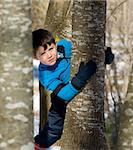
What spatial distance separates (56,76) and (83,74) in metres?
0.22

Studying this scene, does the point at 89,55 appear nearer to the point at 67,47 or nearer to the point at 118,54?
the point at 67,47

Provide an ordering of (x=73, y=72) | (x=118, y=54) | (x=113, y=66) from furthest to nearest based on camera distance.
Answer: (x=118, y=54), (x=113, y=66), (x=73, y=72)

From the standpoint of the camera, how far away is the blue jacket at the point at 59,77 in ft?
14.1

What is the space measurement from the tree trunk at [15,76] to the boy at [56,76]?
0.94 metres

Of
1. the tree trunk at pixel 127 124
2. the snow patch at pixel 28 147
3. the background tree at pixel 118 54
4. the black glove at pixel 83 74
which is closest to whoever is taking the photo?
the snow patch at pixel 28 147

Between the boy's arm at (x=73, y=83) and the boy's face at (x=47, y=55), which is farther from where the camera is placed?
the boy's face at (x=47, y=55)

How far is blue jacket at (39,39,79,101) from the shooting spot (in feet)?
14.1

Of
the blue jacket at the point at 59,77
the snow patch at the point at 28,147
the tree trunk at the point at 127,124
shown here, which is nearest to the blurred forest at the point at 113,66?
the tree trunk at the point at 127,124

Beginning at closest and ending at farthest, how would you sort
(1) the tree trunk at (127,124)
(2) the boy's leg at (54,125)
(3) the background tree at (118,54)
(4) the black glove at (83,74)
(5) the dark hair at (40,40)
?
(1) the tree trunk at (127,124) < (4) the black glove at (83,74) < (5) the dark hair at (40,40) < (2) the boy's leg at (54,125) < (3) the background tree at (118,54)

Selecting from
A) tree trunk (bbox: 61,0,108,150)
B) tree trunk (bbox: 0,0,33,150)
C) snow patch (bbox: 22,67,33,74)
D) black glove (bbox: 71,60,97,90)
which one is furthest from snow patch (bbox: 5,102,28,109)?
tree trunk (bbox: 61,0,108,150)

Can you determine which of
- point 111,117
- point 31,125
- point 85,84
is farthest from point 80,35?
point 111,117

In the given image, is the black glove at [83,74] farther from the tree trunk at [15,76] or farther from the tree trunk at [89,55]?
the tree trunk at [15,76]

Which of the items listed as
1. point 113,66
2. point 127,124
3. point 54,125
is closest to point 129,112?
point 127,124

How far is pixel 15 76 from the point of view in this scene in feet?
10.7
